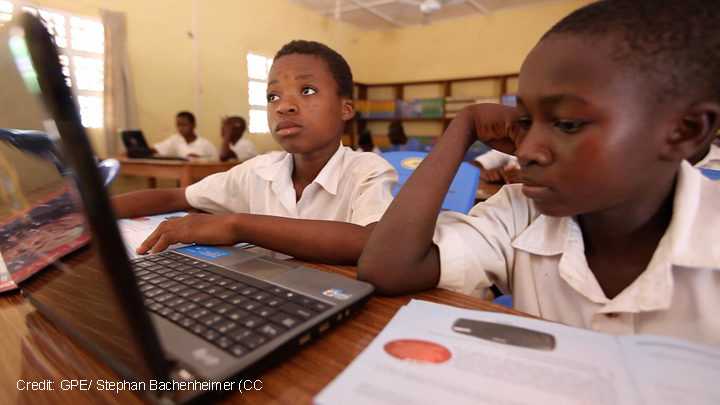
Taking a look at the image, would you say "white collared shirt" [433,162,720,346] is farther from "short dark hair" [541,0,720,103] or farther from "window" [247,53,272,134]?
"window" [247,53,272,134]

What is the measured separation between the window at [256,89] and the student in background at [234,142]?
37cm

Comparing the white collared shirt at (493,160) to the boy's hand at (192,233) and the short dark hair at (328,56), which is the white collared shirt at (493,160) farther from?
the boy's hand at (192,233)

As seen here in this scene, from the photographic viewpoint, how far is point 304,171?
1.17m

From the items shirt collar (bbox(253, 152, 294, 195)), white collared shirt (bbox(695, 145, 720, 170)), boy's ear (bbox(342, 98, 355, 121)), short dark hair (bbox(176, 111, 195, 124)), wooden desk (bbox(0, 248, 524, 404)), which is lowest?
wooden desk (bbox(0, 248, 524, 404))

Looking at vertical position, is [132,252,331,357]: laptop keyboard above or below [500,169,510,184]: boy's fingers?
below

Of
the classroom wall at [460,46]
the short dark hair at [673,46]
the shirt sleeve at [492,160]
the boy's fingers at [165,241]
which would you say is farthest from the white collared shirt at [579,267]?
the classroom wall at [460,46]

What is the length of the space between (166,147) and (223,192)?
3398 millimetres

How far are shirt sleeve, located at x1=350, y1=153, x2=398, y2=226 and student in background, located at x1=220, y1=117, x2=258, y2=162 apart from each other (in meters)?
2.50

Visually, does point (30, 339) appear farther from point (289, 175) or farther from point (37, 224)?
point (289, 175)

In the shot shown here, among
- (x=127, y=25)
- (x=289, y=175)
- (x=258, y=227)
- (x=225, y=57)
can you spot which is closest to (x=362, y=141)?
(x=225, y=57)

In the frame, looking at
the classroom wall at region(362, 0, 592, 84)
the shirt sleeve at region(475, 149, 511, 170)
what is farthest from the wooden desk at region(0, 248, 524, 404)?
the classroom wall at region(362, 0, 592, 84)

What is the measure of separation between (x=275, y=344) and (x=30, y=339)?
0.29m

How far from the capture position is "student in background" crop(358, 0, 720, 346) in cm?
45

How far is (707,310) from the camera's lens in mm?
468
